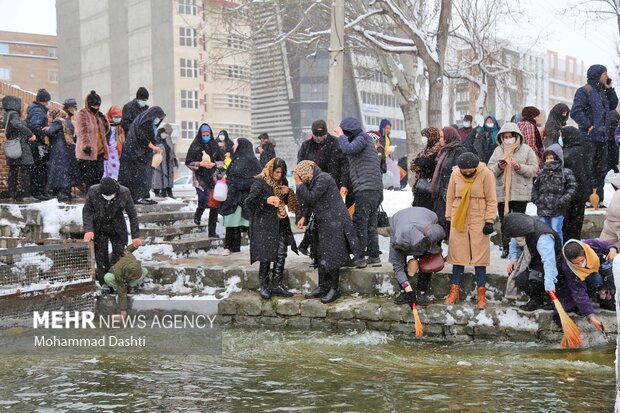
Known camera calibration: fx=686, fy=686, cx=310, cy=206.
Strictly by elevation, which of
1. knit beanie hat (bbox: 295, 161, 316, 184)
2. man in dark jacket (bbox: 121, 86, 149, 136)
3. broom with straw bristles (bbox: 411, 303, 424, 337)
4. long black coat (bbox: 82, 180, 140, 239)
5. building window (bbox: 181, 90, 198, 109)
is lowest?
broom with straw bristles (bbox: 411, 303, 424, 337)

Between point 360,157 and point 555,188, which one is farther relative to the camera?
point 360,157

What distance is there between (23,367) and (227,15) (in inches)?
548

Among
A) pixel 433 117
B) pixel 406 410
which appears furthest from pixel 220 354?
pixel 433 117

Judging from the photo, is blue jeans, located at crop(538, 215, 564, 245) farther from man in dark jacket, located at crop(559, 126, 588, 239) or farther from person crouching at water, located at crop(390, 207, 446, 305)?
person crouching at water, located at crop(390, 207, 446, 305)

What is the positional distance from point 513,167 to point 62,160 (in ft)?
22.5

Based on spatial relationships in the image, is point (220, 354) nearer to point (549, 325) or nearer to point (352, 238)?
point (352, 238)

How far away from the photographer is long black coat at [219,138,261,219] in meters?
9.58

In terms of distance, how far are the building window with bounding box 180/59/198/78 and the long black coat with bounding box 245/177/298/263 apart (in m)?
43.5

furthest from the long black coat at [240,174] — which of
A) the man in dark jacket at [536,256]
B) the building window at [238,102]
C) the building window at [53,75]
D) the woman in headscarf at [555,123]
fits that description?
the building window at [53,75]

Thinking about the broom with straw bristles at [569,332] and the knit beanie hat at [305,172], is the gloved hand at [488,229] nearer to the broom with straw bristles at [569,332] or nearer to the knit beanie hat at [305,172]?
the broom with straw bristles at [569,332]

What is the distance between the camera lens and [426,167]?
27.3 ft

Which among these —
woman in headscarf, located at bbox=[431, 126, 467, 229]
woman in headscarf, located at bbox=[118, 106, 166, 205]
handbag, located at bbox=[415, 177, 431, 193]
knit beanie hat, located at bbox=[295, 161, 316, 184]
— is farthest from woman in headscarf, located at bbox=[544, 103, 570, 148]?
woman in headscarf, located at bbox=[118, 106, 166, 205]

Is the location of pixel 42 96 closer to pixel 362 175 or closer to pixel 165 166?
pixel 165 166

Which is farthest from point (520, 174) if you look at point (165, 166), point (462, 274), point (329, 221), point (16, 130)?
point (16, 130)
